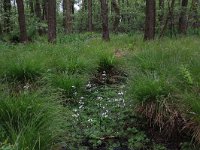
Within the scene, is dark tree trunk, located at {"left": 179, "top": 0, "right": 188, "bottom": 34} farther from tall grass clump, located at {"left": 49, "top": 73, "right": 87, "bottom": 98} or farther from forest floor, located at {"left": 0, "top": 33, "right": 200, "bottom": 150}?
tall grass clump, located at {"left": 49, "top": 73, "right": 87, "bottom": 98}

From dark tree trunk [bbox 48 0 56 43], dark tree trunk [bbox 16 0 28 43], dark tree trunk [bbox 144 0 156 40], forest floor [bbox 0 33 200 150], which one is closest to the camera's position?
forest floor [bbox 0 33 200 150]

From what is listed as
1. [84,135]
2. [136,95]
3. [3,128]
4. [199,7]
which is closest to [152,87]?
[136,95]

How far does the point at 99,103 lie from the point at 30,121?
286 cm

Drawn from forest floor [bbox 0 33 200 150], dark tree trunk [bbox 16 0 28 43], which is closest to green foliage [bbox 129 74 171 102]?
forest floor [bbox 0 33 200 150]

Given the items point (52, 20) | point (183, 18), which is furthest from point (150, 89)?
point (183, 18)

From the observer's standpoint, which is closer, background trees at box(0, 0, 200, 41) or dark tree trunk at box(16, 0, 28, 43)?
dark tree trunk at box(16, 0, 28, 43)

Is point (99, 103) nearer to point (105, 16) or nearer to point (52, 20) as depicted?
point (52, 20)

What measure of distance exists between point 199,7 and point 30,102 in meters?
18.5

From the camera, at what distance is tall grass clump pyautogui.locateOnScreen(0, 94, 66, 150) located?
435 cm

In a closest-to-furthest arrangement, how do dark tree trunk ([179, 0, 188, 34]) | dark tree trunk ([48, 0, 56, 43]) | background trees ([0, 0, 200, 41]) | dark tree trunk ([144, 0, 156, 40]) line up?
dark tree trunk ([144, 0, 156, 40]) < dark tree trunk ([48, 0, 56, 43]) < background trees ([0, 0, 200, 41]) < dark tree trunk ([179, 0, 188, 34])

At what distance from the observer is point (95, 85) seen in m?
8.61

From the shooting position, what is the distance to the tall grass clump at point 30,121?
435 centimetres

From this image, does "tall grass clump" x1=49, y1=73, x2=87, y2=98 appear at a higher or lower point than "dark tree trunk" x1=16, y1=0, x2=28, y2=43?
lower

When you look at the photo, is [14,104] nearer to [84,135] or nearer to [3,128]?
[3,128]
